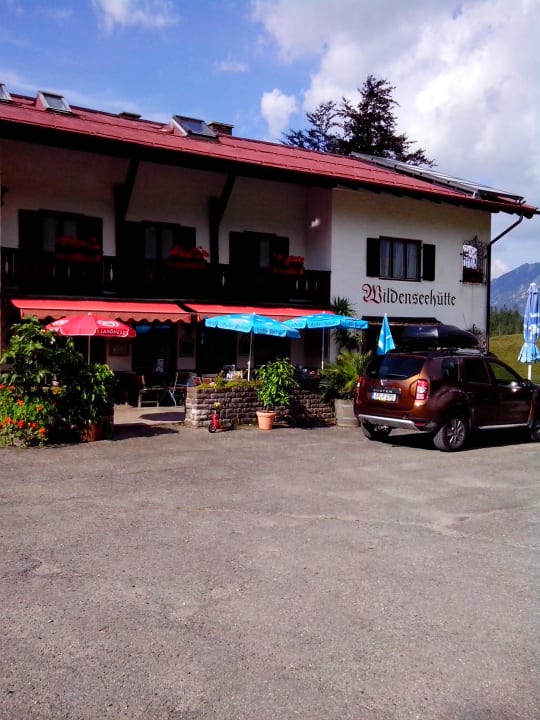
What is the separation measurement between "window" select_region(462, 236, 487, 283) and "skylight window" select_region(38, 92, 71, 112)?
13.3m

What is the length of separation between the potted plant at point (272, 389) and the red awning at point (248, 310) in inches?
119

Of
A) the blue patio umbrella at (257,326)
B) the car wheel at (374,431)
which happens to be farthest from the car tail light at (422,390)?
the blue patio umbrella at (257,326)

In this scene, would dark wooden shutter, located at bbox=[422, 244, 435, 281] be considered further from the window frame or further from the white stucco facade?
the window frame

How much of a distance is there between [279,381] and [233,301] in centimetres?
503

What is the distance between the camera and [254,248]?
776 inches

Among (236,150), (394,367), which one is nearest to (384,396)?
(394,367)

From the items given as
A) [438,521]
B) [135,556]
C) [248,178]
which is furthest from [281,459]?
[248,178]

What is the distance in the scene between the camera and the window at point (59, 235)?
632 inches

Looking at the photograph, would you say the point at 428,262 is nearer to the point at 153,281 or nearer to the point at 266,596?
the point at 153,281

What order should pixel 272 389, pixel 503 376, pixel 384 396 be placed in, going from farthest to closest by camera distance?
pixel 272 389, pixel 503 376, pixel 384 396

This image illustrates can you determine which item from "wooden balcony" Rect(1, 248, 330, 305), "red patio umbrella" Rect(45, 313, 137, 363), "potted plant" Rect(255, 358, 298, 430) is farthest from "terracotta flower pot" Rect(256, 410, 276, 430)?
"wooden balcony" Rect(1, 248, 330, 305)

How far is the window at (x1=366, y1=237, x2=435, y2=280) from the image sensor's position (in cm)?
2030

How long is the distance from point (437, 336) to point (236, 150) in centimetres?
772

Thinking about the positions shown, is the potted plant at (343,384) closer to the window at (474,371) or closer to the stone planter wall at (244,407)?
the stone planter wall at (244,407)
